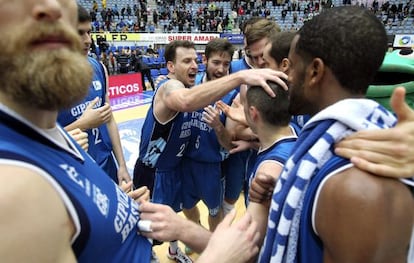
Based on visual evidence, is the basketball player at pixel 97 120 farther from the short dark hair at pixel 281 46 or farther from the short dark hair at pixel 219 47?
the short dark hair at pixel 281 46

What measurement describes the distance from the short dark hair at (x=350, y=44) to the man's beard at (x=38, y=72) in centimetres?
84

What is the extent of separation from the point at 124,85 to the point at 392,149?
1089cm

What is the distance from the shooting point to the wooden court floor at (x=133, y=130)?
3.66 metres

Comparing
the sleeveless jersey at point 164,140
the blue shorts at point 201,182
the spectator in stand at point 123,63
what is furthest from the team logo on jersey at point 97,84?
the spectator in stand at point 123,63

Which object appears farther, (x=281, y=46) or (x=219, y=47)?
(x=219, y=47)

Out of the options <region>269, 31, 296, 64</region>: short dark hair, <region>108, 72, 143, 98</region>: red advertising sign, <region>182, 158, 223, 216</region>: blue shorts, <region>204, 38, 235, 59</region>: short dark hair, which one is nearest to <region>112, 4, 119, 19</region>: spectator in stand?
<region>108, 72, 143, 98</region>: red advertising sign

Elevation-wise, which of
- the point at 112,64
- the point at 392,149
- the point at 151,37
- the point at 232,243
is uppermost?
the point at 392,149

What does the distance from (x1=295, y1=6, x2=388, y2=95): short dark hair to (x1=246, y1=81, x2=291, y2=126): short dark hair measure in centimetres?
63

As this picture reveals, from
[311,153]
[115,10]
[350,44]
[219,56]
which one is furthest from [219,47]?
[115,10]

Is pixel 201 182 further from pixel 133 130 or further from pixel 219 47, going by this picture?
pixel 133 130

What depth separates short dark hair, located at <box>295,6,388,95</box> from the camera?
1180 mm

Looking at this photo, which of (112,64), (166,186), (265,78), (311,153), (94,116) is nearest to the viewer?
(311,153)

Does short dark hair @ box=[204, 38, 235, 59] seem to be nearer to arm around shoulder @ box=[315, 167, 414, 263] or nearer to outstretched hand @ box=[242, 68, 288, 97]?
outstretched hand @ box=[242, 68, 288, 97]

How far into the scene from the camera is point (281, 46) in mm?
2332
